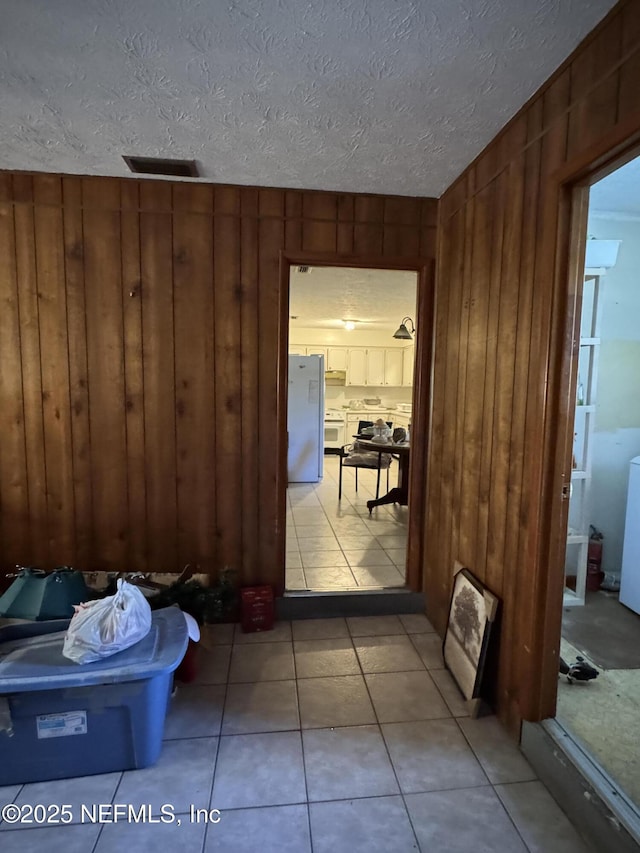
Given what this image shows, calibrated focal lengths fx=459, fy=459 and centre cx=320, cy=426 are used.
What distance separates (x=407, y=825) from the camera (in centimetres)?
143

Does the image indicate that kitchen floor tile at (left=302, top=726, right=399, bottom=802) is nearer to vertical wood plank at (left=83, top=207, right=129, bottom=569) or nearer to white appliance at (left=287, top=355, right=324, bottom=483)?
vertical wood plank at (left=83, top=207, right=129, bottom=569)

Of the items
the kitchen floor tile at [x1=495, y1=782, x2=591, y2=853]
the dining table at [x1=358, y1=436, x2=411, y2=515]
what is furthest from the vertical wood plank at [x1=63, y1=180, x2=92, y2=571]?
the dining table at [x1=358, y1=436, x2=411, y2=515]

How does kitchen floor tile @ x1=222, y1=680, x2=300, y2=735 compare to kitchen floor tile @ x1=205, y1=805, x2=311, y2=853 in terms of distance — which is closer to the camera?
kitchen floor tile @ x1=205, y1=805, x2=311, y2=853

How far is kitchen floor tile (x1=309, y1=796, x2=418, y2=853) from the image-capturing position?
→ 136 centimetres

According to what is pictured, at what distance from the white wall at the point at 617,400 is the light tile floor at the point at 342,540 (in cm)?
141

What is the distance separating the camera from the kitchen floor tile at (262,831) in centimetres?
→ 135

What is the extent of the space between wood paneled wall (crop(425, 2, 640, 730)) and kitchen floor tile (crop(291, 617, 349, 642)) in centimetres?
76

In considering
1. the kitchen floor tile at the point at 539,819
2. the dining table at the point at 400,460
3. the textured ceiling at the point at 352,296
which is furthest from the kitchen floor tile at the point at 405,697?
the textured ceiling at the point at 352,296

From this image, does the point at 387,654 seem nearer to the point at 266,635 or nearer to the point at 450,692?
the point at 450,692

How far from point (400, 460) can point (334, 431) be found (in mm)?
3231

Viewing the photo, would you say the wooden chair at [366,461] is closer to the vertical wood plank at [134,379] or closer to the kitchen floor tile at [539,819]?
the vertical wood plank at [134,379]

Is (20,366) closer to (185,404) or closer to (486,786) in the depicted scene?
(185,404)

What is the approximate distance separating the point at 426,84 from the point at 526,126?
17.1 inches

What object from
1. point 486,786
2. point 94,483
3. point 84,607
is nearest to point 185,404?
point 94,483
